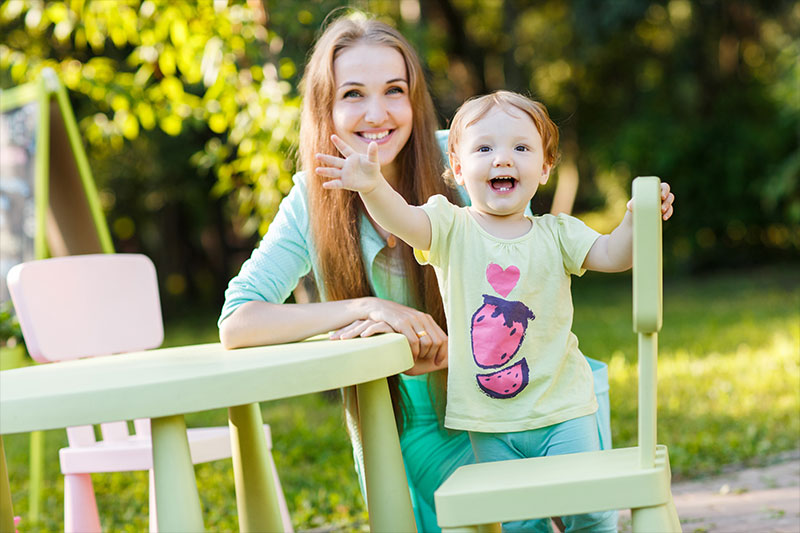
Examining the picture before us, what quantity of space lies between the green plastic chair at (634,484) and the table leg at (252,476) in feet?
3.13

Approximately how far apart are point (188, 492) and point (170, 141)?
10952 millimetres

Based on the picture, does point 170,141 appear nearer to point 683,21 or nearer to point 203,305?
point 203,305

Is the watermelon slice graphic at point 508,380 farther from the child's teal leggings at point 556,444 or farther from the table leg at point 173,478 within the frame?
the table leg at point 173,478

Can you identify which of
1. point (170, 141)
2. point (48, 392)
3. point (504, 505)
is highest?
point (170, 141)

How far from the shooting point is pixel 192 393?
65.4 inches

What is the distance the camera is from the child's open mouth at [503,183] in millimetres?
2072

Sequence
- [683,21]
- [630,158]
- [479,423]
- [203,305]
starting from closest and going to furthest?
[479,423] < [630,158] < [683,21] < [203,305]

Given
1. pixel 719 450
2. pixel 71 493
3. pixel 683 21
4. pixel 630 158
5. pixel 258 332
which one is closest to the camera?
pixel 258 332

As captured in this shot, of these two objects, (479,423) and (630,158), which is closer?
(479,423)

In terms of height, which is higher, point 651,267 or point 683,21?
point 683,21

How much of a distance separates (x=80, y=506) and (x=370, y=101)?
147 cm

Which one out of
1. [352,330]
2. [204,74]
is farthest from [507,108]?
[204,74]

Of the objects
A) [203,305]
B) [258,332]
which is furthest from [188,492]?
[203,305]

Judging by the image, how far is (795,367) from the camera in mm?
5648
